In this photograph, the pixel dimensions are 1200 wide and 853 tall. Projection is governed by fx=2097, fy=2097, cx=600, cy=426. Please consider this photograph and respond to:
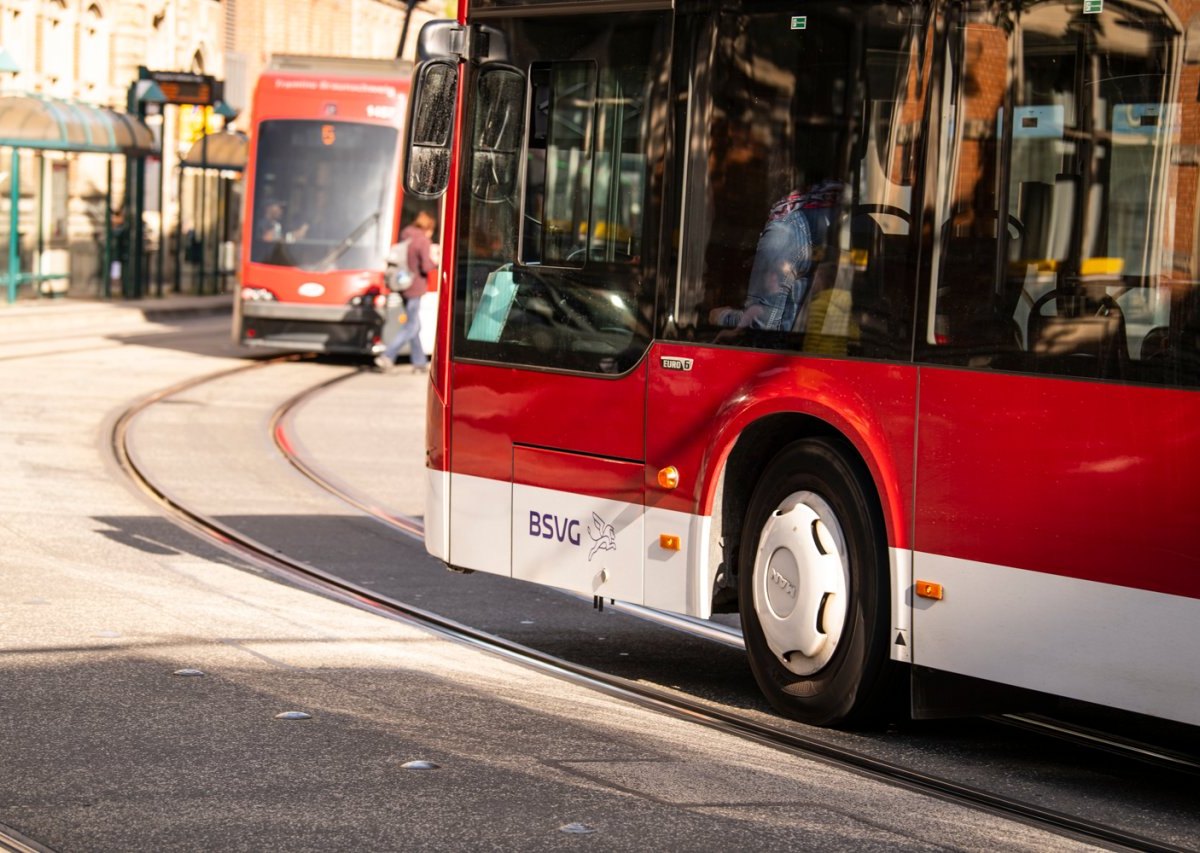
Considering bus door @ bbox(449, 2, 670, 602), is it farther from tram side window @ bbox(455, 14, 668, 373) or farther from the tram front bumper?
the tram front bumper

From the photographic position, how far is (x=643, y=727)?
21.1 feet

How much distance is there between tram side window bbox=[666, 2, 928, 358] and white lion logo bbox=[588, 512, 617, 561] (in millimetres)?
785

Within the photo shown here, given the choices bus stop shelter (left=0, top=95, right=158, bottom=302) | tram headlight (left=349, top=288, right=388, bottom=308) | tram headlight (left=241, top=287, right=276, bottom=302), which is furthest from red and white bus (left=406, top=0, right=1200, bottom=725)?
bus stop shelter (left=0, top=95, right=158, bottom=302)

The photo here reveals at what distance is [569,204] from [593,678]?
1696 millimetres

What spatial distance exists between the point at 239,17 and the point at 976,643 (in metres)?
54.2

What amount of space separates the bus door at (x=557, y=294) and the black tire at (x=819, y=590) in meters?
0.58

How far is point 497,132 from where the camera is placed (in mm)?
7922

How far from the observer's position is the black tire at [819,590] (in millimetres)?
6359

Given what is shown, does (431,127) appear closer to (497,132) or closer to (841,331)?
(497,132)

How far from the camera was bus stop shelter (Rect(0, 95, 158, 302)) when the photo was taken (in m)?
30.0

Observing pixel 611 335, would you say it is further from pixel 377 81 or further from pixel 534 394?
pixel 377 81

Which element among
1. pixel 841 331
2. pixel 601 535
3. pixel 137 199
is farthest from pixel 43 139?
pixel 841 331

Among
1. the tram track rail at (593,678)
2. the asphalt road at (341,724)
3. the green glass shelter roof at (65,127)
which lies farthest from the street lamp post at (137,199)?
the asphalt road at (341,724)

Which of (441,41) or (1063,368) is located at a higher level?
(441,41)
